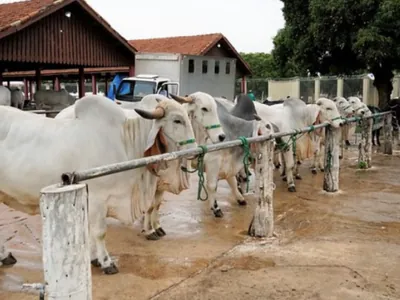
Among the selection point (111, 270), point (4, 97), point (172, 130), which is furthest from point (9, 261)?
point (4, 97)

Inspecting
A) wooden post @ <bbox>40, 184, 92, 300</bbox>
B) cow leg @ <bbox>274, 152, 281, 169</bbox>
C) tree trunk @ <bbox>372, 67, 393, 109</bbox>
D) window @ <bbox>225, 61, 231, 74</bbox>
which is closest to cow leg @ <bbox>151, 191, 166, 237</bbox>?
wooden post @ <bbox>40, 184, 92, 300</bbox>

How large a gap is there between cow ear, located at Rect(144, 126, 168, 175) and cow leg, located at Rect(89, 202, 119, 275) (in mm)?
549

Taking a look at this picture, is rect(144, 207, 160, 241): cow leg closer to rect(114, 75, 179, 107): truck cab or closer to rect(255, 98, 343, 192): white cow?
rect(255, 98, 343, 192): white cow

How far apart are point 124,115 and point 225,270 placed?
147 centimetres

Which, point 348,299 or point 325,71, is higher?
point 325,71

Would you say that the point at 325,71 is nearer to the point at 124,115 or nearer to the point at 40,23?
the point at 40,23

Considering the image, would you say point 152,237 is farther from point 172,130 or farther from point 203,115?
point 203,115

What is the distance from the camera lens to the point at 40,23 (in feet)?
40.0

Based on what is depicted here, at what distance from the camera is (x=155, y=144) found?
403cm

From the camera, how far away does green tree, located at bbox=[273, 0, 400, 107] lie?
46.3ft

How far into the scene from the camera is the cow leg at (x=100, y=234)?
3725mm

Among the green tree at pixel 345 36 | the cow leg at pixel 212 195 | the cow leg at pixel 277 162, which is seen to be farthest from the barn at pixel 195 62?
the cow leg at pixel 212 195

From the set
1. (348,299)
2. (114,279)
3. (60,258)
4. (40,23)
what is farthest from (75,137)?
(40,23)

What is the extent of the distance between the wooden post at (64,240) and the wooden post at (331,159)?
5.00 meters
